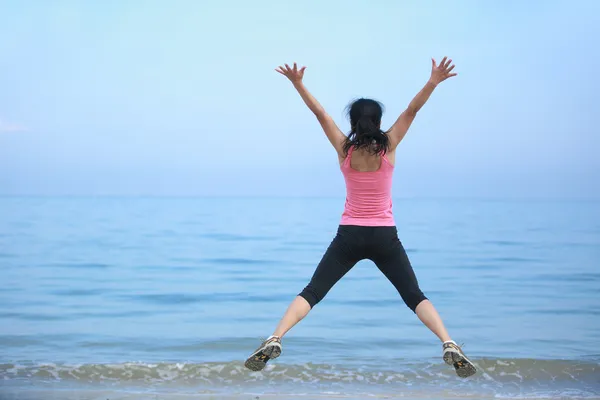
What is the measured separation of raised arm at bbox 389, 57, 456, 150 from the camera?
5.47 m

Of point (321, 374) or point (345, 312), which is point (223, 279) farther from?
point (321, 374)

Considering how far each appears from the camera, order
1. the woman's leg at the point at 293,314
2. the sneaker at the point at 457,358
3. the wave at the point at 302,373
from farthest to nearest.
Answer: the wave at the point at 302,373, the woman's leg at the point at 293,314, the sneaker at the point at 457,358

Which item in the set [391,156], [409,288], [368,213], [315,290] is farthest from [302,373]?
[391,156]

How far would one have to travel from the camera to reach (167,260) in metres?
26.7

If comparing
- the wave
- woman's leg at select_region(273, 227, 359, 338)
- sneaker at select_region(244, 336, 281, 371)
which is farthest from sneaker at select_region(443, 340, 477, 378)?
the wave

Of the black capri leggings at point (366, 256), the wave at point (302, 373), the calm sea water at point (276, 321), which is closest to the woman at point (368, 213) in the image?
the black capri leggings at point (366, 256)

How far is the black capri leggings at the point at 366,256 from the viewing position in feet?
18.1

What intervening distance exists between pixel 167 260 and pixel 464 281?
31.9 ft

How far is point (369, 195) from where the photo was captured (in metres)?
5.52

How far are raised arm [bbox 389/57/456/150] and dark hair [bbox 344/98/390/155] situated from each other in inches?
2.8

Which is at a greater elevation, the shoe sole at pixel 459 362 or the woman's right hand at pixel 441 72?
the woman's right hand at pixel 441 72

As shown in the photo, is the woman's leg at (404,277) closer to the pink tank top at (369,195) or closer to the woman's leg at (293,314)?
the pink tank top at (369,195)

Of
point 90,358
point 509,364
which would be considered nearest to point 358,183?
point 509,364

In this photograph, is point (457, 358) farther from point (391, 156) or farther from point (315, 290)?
point (391, 156)
